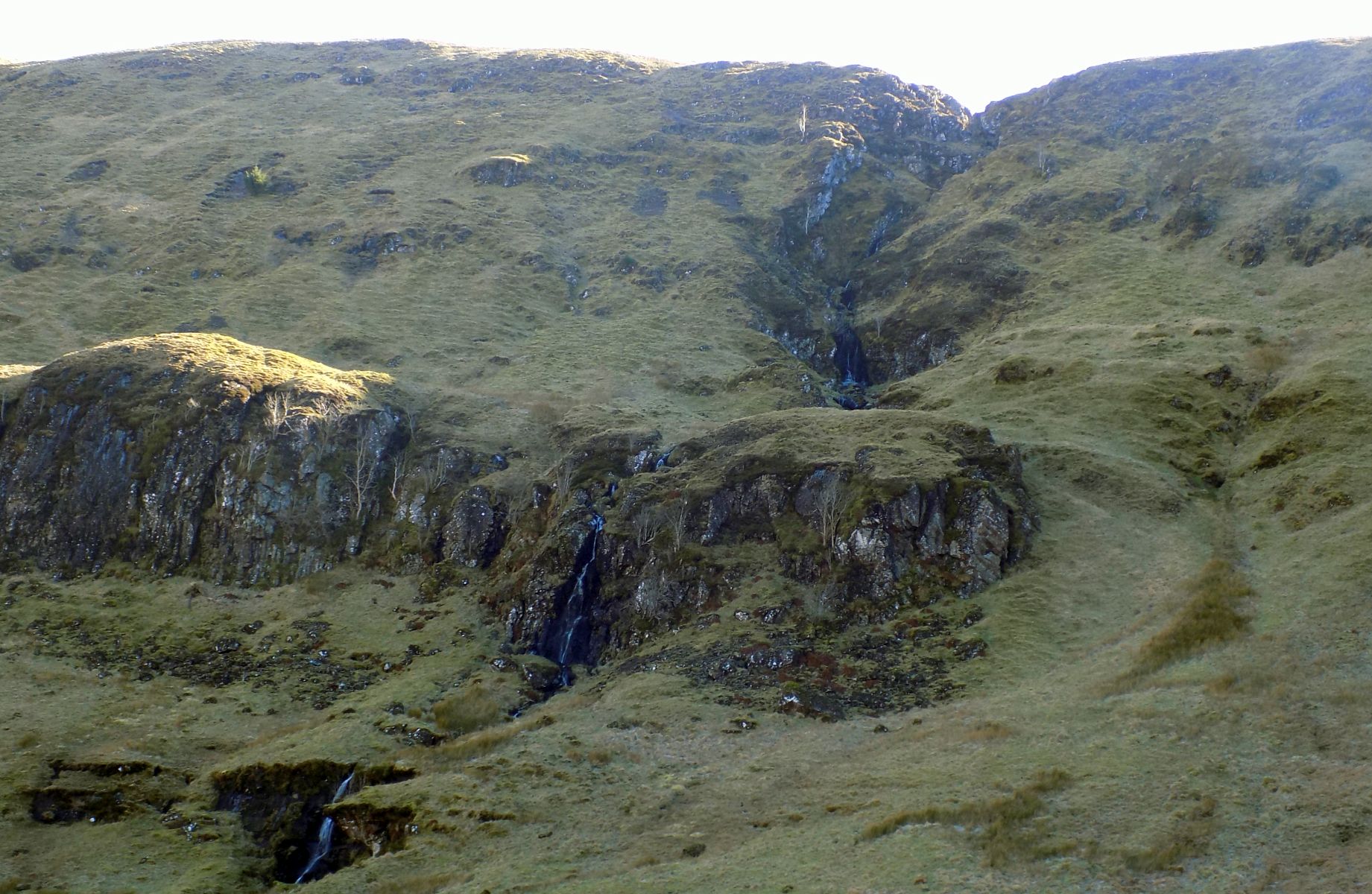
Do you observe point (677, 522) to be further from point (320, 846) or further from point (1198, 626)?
point (1198, 626)

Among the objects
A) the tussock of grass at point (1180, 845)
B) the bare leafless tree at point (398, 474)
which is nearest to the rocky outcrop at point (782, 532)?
the bare leafless tree at point (398, 474)

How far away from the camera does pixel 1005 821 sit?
29.5m

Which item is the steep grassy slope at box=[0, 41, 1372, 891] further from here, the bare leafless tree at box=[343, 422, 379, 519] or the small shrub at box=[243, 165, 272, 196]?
the bare leafless tree at box=[343, 422, 379, 519]

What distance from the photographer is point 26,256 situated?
109 m

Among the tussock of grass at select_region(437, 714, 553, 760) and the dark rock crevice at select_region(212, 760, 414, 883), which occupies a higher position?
the tussock of grass at select_region(437, 714, 553, 760)

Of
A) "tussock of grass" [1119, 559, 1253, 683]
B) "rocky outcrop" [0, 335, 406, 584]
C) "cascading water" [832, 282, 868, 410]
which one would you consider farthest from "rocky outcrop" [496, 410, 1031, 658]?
"cascading water" [832, 282, 868, 410]

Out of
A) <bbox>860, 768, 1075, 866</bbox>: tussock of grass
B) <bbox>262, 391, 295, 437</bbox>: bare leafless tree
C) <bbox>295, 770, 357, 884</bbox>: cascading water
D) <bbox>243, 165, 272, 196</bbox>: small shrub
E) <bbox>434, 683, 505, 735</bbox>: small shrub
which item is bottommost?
<bbox>295, 770, 357, 884</bbox>: cascading water

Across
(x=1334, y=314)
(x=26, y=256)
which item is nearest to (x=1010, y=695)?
(x=1334, y=314)

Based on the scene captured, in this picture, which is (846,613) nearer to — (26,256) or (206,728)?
(206,728)

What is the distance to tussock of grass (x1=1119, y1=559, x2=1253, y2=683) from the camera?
41.6m

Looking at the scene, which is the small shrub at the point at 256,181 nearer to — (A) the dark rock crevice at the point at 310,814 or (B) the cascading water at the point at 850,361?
(B) the cascading water at the point at 850,361

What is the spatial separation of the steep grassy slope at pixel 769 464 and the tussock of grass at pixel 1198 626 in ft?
0.86

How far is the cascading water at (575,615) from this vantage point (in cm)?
5844

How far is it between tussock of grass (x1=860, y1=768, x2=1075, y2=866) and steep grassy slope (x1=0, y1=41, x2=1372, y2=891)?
0.19 metres
